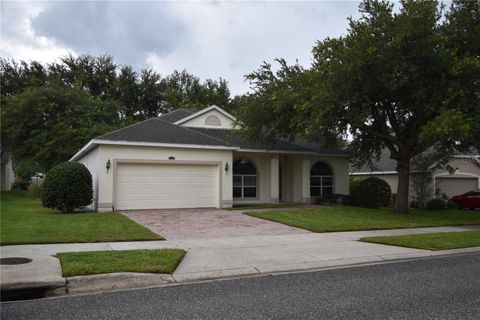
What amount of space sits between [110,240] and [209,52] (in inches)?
507

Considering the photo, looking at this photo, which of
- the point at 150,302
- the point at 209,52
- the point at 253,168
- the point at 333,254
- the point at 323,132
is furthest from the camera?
the point at 253,168

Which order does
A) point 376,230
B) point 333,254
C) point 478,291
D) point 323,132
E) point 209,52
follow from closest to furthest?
point 478,291 → point 333,254 → point 376,230 → point 323,132 → point 209,52

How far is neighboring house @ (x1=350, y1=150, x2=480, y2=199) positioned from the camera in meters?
29.8

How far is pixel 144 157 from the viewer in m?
19.1

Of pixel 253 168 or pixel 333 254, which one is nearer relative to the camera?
pixel 333 254

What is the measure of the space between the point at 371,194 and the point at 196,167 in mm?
9704

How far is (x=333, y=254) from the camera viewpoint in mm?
9625

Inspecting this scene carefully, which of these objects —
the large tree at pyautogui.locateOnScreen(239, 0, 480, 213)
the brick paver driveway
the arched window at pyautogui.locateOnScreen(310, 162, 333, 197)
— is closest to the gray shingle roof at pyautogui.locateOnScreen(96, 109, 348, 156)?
the arched window at pyautogui.locateOnScreen(310, 162, 333, 197)

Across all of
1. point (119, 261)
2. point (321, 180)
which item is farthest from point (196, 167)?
point (119, 261)

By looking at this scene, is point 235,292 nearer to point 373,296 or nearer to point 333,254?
point 373,296


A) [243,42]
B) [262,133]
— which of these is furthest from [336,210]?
[243,42]

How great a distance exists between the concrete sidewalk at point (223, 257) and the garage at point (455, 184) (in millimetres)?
19791

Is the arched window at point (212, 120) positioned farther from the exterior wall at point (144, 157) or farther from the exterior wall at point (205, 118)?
the exterior wall at point (144, 157)

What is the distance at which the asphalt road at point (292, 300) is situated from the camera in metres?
5.39
